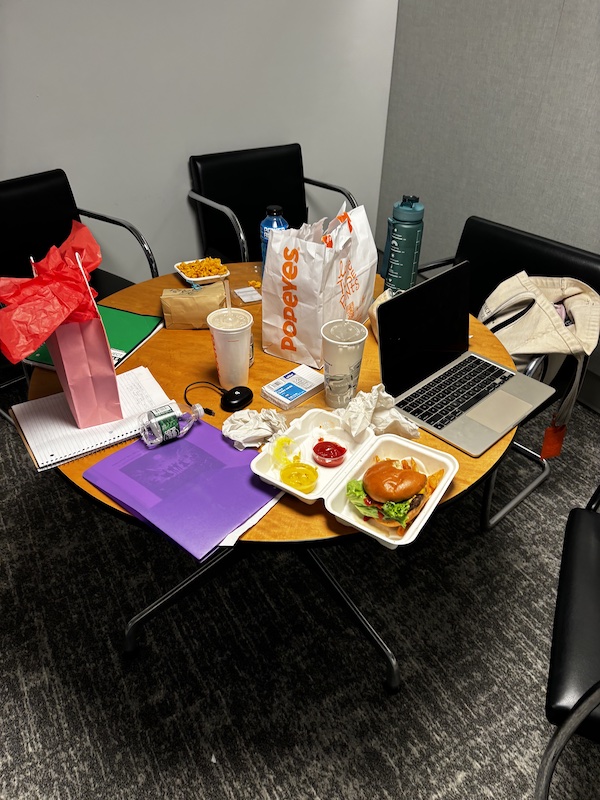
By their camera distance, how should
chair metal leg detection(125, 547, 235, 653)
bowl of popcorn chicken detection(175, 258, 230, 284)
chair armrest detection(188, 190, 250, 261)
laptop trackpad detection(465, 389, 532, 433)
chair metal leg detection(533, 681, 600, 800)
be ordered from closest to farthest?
chair metal leg detection(533, 681, 600, 800), laptop trackpad detection(465, 389, 532, 433), chair metal leg detection(125, 547, 235, 653), bowl of popcorn chicken detection(175, 258, 230, 284), chair armrest detection(188, 190, 250, 261)

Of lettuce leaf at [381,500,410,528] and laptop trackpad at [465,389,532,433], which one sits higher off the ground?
lettuce leaf at [381,500,410,528]

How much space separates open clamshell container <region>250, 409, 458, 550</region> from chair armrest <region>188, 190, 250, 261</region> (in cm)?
132

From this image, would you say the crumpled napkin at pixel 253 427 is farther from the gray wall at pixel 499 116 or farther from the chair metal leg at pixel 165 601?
the gray wall at pixel 499 116

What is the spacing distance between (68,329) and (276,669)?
3.19 ft

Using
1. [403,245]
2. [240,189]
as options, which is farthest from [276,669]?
[240,189]

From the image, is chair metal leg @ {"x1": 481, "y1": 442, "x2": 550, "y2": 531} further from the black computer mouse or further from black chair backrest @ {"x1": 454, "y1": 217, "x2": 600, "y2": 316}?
the black computer mouse

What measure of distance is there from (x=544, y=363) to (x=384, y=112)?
78.4 inches

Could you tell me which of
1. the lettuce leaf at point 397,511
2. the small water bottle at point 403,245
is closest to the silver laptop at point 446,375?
the lettuce leaf at point 397,511

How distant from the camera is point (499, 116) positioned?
230cm

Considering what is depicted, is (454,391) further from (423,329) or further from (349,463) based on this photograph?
(349,463)

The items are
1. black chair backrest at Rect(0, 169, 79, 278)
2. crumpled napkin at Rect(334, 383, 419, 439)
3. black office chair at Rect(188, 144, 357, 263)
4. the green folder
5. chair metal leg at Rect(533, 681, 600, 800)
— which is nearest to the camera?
chair metal leg at Rect(533, 681, 600, 800)

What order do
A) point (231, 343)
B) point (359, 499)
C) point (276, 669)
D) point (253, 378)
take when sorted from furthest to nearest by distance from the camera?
point (276, 669) → point (253, 378) → point (231, 343) → point (359, 499)

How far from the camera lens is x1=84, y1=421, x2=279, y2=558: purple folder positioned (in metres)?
0.84

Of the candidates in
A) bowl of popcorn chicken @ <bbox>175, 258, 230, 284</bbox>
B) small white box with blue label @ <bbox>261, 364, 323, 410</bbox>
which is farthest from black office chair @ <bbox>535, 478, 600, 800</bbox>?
bowl of popcorn chicken @ <bbox>175, 258, 230, 284</bbox>
